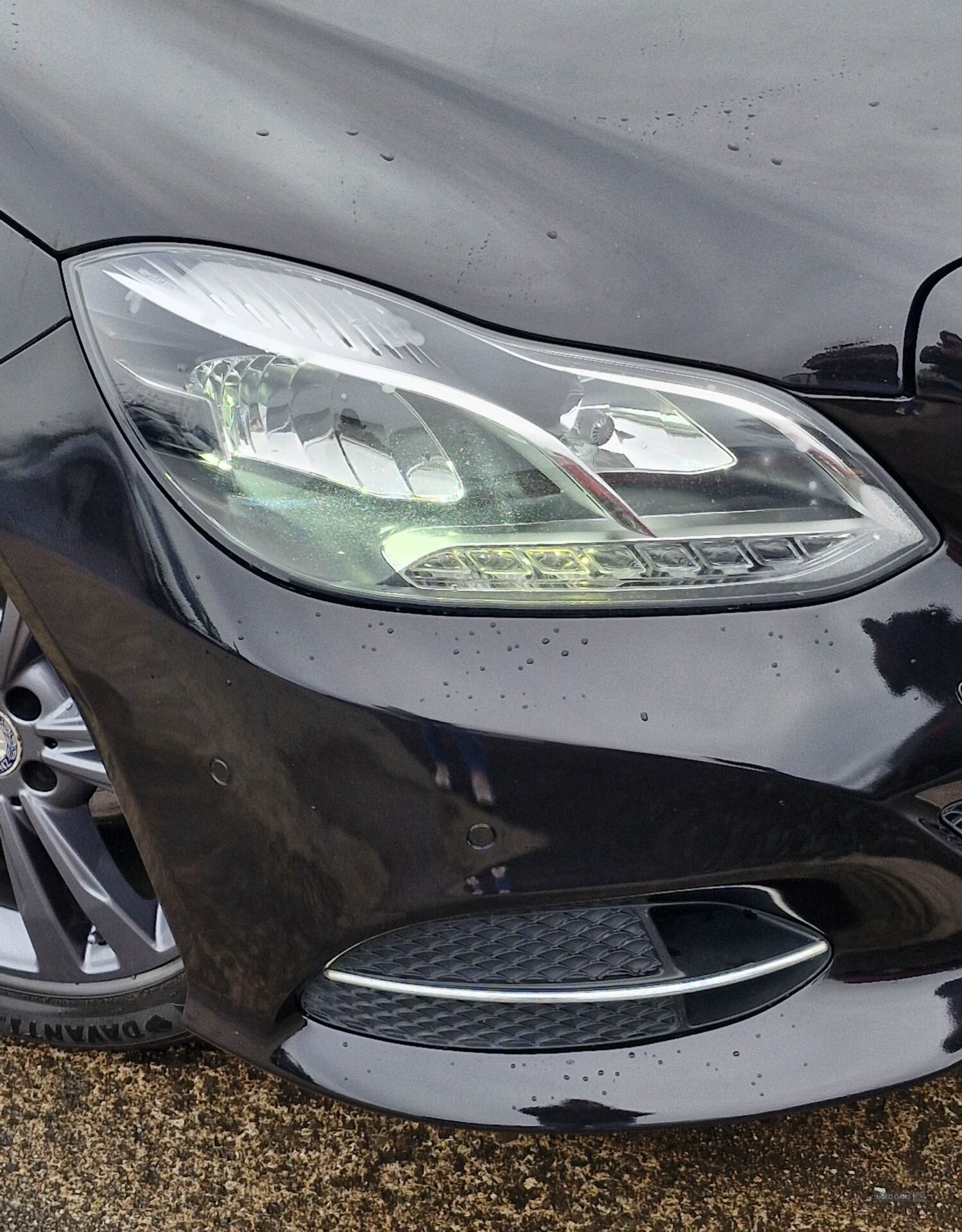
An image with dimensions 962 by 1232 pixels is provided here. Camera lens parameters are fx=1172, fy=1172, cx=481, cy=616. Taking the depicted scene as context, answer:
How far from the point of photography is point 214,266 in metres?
1.18

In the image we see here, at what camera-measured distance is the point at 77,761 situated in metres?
1.69

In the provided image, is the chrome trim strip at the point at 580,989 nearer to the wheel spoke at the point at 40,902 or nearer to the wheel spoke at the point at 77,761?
the wheel spoke at the point at 77,761

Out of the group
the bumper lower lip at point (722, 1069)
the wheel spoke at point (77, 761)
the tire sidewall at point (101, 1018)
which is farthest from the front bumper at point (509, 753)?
the tire sidewall at point (101, 1018)

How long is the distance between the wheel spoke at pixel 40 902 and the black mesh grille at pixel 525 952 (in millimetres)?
679

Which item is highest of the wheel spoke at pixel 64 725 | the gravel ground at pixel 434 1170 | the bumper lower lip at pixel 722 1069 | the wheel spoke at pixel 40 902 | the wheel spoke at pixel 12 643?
the wheel spoke at pixel 12 643

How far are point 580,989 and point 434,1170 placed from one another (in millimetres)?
540

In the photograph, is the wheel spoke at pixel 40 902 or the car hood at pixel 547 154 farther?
the wheel spoke at pixel 40 902

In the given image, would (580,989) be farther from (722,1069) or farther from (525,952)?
(722,1069)

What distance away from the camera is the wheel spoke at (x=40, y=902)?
5.94 feet

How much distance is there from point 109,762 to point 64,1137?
81 centimetres

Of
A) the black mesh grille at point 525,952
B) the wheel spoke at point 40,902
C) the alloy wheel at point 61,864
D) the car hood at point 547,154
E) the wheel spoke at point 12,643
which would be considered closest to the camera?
the car hood at point 547,154

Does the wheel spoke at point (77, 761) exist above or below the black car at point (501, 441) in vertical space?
below

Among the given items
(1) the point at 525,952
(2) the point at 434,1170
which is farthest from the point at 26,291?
(2) the point at 434,1170

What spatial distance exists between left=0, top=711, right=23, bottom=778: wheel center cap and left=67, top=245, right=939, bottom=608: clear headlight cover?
71cm
